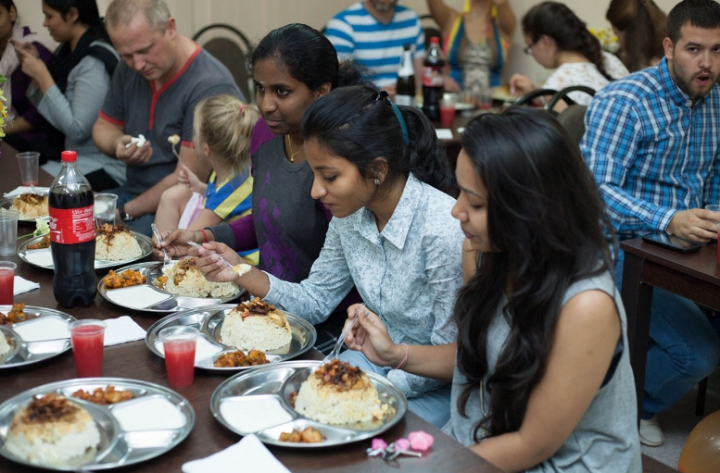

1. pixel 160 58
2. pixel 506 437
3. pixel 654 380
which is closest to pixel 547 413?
pixel 506 437

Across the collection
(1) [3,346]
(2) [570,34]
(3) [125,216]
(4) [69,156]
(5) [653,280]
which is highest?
(2) [570,34]

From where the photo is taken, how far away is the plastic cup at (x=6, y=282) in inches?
70.2

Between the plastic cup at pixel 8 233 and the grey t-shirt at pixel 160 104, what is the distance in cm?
116

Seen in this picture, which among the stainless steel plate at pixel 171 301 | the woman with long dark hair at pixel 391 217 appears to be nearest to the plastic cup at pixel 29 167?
the stainless steel plate at pixel 171 301

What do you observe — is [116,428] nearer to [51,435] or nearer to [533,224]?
[51,435]

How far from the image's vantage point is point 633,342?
245cm

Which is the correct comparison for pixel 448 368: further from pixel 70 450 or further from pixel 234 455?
pixel 70 450

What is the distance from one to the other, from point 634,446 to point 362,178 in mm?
802

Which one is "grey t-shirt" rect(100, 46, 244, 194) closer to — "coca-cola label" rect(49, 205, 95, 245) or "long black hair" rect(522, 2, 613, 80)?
"coca-cola label" rect(49, 205, 95, 245)

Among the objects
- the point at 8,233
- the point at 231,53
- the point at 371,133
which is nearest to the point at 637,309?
the point at 371,133

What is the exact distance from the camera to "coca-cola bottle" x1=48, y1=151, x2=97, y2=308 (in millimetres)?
1716

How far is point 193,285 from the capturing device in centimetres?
192

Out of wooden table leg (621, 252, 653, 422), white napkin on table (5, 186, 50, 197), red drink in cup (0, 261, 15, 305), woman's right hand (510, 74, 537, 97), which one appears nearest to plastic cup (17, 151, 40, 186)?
white napkin on table (5, 186, 50, 197)

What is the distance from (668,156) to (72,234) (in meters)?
2.01
